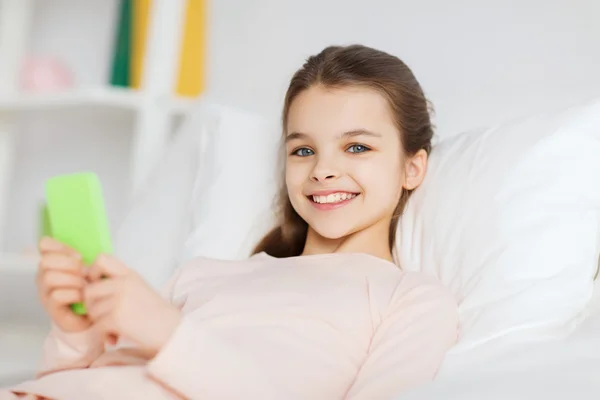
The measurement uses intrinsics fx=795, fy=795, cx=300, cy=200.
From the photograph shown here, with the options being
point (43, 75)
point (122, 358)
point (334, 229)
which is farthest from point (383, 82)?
point (43, 75)

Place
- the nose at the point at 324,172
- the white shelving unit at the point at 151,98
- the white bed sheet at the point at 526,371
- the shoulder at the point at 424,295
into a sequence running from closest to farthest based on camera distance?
the white bed sheet at the point at 526,371 < the shoulder at the point at 424,295 < the nose at the point at 324,172 < the white shelving unit at the point at 151,98

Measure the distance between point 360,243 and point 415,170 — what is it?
14 cm

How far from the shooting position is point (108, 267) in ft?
2.59

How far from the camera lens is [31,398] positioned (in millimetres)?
929

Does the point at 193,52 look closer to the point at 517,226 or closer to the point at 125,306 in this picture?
the point at 517,226

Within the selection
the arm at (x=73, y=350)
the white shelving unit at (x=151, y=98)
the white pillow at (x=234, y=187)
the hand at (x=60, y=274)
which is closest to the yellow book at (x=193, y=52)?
the white shelving unit at (x=151, y=98)

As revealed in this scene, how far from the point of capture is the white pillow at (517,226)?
0.95 meters

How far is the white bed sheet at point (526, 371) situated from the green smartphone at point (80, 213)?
13.4 inches

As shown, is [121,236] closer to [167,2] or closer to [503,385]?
[167,2]

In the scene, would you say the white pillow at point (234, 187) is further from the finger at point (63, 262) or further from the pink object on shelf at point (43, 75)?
the pink object on shelf at point (43, 75)

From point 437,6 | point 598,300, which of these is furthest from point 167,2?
point 598,300

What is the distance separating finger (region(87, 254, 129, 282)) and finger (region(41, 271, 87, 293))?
0.16 feet

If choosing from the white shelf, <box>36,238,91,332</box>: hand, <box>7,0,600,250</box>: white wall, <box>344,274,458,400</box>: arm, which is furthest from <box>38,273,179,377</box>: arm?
the white shelf

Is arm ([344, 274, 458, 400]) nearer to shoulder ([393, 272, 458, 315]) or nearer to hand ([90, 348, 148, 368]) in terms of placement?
shoulder ([393, 272, 458, 315])
